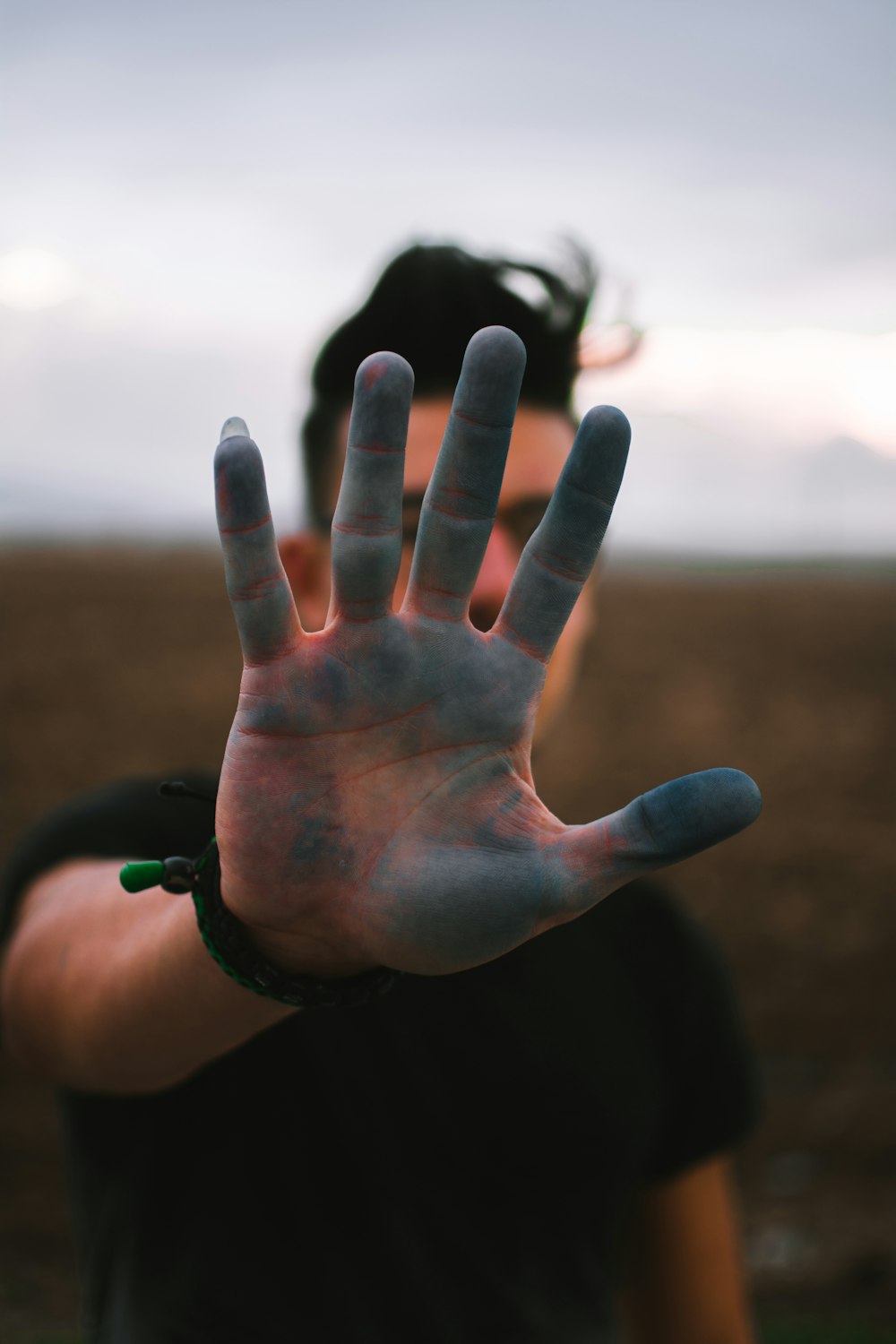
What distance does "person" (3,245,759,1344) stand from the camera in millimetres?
984

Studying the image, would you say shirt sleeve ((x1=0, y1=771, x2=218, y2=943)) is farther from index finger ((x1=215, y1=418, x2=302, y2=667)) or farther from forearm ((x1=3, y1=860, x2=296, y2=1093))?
index finger ((x1=215, y1=418, x2=302, y2=667))

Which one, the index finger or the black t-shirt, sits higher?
the index finger

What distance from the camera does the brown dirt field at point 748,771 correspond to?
4336mm

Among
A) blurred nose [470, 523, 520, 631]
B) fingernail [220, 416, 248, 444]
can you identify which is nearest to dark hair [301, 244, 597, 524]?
blurred nose [470, 523, 520, 631]

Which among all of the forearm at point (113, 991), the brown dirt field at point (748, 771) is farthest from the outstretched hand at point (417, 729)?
the brown dirt field at point (748, 771)

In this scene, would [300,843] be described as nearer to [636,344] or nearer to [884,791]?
[636,344]

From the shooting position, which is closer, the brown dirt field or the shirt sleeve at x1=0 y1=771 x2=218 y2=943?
the shirt sleeve at x1=0 y1=771 x2=218 y2=943

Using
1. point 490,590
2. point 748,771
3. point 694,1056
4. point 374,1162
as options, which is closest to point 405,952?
point 374,1162

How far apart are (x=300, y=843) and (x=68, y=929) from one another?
1.85 ft

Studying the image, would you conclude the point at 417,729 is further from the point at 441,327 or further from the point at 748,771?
the point at 748,771

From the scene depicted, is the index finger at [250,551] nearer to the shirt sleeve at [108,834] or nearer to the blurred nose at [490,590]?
the shirt sleeve at [108,834]

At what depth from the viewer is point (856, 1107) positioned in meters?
5.14

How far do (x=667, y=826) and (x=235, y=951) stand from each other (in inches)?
19.0

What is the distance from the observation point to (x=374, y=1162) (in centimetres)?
142
